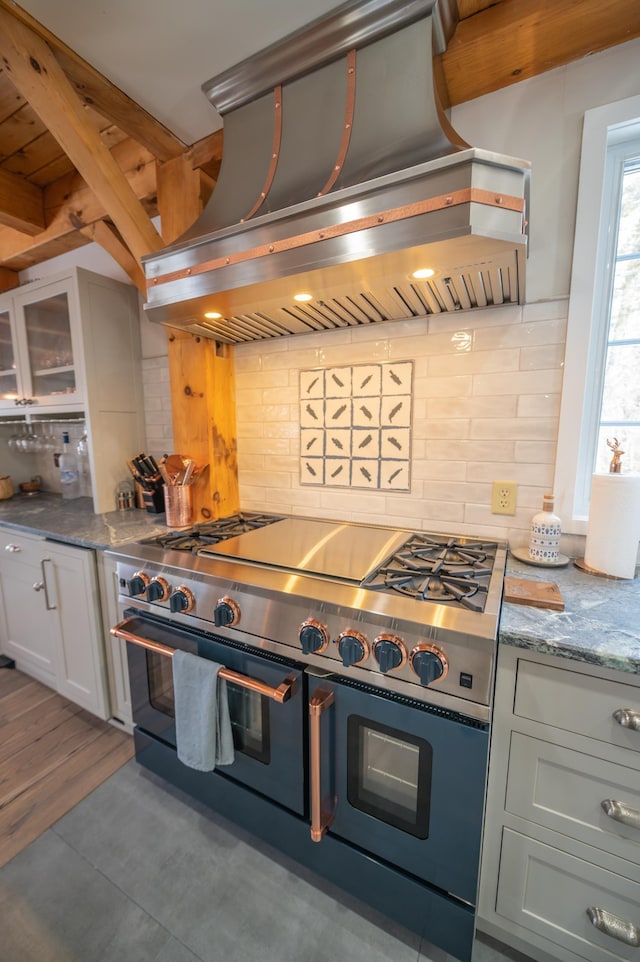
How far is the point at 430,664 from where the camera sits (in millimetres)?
809

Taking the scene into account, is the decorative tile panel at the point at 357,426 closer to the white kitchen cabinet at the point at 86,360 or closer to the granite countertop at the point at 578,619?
the granite countertop at the point at 578,619

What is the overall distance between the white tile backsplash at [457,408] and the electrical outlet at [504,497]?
2cm

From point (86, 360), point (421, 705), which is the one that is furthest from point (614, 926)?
point (86, 360)

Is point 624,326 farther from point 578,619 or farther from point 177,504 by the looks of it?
point 177,504

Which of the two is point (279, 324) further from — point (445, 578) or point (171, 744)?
point (171, 744)

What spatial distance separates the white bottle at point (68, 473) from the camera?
241 centimetres

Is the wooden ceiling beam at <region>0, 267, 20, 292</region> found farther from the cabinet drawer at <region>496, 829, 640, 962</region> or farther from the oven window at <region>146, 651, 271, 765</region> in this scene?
the cabinet drawer at <region>496, 829, 640, 962</region>

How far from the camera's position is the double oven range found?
84 cm

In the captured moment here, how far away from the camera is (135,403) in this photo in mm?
2168

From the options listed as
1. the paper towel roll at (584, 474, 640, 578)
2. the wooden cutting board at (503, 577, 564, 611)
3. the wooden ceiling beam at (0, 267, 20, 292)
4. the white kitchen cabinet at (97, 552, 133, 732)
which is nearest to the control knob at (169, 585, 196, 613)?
the white kitchen cabinet at (97, 552, 133, 732)

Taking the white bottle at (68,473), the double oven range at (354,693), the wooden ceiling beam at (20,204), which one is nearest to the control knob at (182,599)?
the double oven range at (354,693)

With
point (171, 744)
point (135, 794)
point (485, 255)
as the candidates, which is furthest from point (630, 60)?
point (135, 794)

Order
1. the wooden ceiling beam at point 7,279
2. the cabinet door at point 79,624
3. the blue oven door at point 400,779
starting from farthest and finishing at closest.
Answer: the wooden ceiling beam at point 7,279
the cabinet door at point 79,624
the blue oven door at point 400,779

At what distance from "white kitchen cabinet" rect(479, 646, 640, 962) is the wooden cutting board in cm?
14
